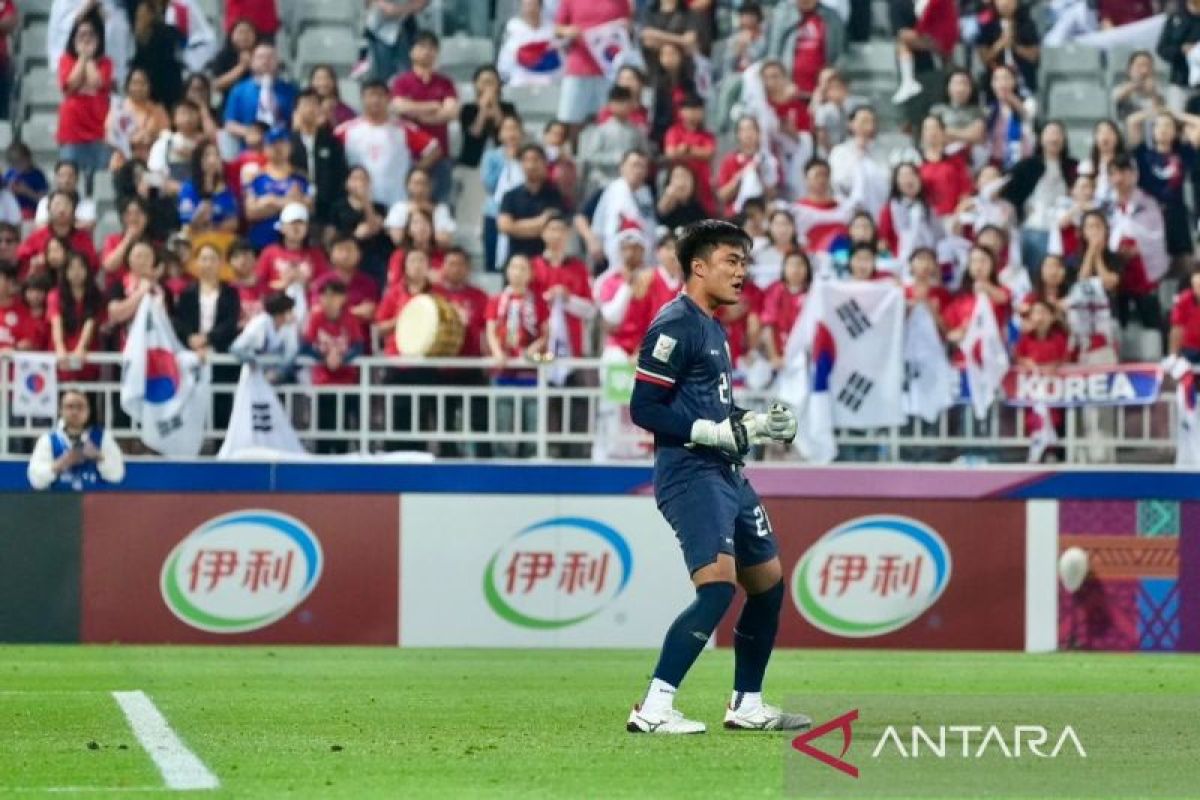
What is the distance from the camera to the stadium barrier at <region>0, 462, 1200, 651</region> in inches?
709

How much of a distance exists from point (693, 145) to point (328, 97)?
3025 mm

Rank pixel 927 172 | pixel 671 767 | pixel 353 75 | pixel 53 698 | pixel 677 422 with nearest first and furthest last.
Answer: pixel 671 767 → pixel 677 422 → pixel 53 698 → pixel 927 172 → pixel 353 75

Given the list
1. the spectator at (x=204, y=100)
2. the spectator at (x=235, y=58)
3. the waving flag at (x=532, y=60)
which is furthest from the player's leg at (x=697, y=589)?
the waving flag at (x=532, y=60)

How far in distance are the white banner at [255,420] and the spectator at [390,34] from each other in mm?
5051

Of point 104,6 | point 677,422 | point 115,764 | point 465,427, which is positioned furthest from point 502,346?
point 115,764

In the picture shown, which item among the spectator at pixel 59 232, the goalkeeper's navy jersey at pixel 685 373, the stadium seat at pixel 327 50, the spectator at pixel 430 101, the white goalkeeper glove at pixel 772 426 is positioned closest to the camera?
the white goalkeeper glove at pixel 772 426

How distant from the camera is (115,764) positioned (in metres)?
9.20

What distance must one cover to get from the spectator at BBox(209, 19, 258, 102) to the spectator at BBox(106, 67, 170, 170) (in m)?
0.62

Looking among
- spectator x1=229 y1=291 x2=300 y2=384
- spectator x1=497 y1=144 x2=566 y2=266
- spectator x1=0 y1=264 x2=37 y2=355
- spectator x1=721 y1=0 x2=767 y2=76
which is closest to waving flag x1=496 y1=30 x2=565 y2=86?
spectator x1=721 y1=0 x2=767 y2=76

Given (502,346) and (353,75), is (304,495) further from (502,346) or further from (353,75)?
(353,75)

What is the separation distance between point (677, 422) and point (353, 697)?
129 inches

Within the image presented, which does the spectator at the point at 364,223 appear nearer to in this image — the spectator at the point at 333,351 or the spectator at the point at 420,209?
the spectator at the point at 420,209

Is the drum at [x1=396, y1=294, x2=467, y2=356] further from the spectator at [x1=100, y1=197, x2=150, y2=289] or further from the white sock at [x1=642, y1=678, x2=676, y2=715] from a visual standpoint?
the white sock at [x1=642, y1=678, x2=676, y2=715]

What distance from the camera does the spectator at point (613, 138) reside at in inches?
822
